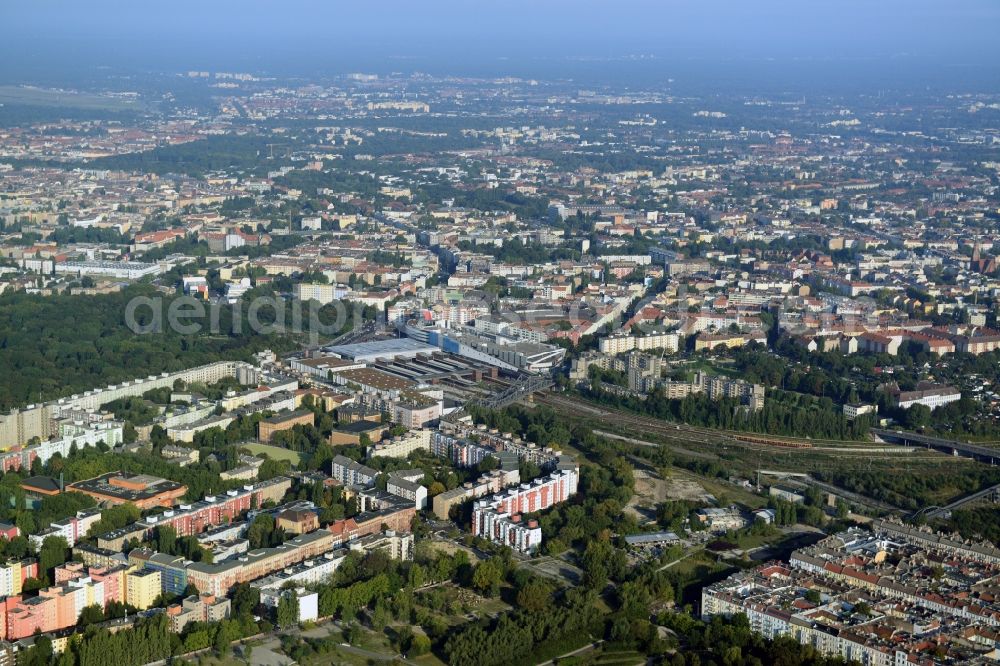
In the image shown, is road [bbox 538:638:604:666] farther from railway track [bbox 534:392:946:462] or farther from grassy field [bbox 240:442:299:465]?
railway track [bbox 534:392:946:462]

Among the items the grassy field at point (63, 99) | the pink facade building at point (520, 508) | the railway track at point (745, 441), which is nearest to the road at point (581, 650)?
the pink facade building at point (520, 508)

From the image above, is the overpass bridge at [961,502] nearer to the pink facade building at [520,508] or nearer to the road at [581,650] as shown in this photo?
the pink facade building at [520,508]

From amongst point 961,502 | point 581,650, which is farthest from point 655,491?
point 581,650

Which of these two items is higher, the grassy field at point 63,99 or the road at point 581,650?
the road at point 581,650

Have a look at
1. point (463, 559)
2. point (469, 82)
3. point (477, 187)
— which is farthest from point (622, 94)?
point (463, 559)

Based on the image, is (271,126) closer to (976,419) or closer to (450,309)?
(450,309)

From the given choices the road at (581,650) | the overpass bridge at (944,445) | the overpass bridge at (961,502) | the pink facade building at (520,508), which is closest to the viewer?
the road at (581,650)

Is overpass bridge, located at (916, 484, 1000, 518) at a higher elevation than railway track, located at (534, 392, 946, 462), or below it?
higher

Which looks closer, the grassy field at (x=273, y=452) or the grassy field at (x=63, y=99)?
the grassy field at (x=273, y=452)

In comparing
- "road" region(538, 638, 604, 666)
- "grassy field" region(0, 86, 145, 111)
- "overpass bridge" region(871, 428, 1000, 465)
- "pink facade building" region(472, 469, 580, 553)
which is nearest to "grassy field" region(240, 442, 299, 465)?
"pink facade building" region(472, 469, 580, 553)
